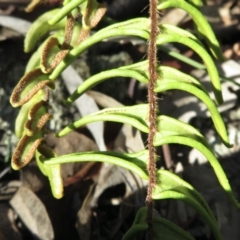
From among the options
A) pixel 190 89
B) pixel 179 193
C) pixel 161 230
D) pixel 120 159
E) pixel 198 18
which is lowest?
pixel 161 230

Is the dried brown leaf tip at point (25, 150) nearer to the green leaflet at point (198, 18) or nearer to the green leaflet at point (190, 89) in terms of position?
the green leaflet at point (190, 89)

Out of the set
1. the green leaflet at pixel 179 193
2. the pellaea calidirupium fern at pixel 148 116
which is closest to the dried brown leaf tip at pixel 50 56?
the pellaea calidirupium fern at pixel 148 116

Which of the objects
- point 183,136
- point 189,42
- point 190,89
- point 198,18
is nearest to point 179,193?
point 183,136

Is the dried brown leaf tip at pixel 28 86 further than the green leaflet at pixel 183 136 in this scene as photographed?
Yes

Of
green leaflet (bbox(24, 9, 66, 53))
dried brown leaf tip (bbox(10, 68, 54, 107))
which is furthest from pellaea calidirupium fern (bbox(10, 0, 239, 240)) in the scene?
green leaflet (bbox(24, 9, 66, 53))

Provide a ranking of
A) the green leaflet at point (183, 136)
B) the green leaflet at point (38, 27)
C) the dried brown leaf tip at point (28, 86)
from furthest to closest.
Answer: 1. the green leaflet at point (38, 27)
2. the dried brown leaf tip at point (28, 86)
3. the green leaflet at point (183, 136)

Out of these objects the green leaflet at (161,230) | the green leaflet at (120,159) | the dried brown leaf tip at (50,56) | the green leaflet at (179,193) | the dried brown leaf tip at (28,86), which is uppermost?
the dried brown leaf tip at (50,56)

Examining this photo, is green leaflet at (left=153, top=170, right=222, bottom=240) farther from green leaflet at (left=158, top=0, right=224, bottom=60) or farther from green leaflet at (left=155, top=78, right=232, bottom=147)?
green leaflet at (left=158, top=0, right=224, bottom=60)

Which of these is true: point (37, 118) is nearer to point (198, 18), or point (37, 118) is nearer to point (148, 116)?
point (148, 116)
